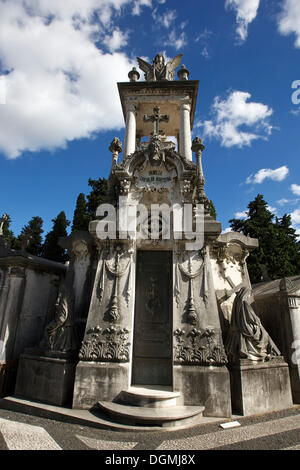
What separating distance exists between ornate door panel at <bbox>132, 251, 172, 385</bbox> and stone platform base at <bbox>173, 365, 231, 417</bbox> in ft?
3.67

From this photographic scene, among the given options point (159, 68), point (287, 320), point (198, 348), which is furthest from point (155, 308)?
point (159, 68)

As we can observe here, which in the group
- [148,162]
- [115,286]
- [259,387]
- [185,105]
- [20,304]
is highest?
[185,105]

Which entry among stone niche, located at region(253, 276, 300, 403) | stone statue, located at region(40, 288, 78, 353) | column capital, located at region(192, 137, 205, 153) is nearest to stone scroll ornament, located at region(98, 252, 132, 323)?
stone statue, located at region(40, 288, 78, 353)

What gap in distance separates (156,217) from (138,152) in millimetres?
2313

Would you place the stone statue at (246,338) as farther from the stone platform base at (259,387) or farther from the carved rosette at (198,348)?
the carved rosette at (198,348)

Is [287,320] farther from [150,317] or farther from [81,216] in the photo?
[81,216]

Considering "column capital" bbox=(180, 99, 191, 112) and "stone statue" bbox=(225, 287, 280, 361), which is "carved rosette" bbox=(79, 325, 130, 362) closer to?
"stone statue" bbox=(225, 287, 280, 361)

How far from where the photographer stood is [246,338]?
23.4 ft

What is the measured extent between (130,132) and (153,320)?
26.2 feet

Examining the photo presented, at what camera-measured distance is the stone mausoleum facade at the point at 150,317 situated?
254 inches

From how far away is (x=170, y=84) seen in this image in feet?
39.1

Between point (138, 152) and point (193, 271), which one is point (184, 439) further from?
point (138, 152)

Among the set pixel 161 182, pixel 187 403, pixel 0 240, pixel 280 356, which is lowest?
pixel 187 403
